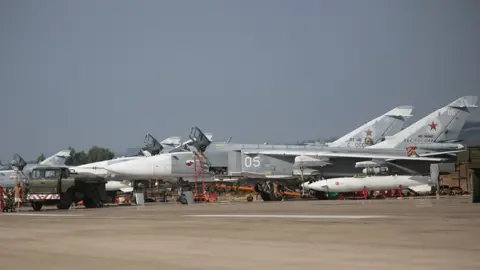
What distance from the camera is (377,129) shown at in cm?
5200

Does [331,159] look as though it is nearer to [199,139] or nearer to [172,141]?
[199,139]

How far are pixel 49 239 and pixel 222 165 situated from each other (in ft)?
92.8

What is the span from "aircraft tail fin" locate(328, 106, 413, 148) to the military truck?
2332cm

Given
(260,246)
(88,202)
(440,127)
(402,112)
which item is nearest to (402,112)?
(402,112)

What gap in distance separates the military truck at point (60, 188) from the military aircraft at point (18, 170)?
2296 cm

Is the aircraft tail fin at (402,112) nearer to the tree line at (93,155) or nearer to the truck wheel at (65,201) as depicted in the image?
the truck wheel at (65,201)

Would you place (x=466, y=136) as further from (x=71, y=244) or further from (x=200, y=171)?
(x=71, y=244)

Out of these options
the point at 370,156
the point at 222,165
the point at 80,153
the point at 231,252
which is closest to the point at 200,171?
the point at 222,165

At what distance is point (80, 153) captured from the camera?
471 feet

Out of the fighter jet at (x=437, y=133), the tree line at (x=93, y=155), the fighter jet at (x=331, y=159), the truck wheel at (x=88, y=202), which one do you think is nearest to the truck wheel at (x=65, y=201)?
the truck wheel at (x=88, y=202)

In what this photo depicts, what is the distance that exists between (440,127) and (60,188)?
2727cm

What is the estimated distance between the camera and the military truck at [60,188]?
94.7 feet

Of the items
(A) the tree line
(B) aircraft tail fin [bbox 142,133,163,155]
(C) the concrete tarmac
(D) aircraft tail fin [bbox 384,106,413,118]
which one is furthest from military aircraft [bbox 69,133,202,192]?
(A) the tree line

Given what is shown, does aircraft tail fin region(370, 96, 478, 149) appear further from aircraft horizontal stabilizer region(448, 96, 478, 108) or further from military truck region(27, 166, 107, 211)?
military truck region(27, 166, 107, 211)
